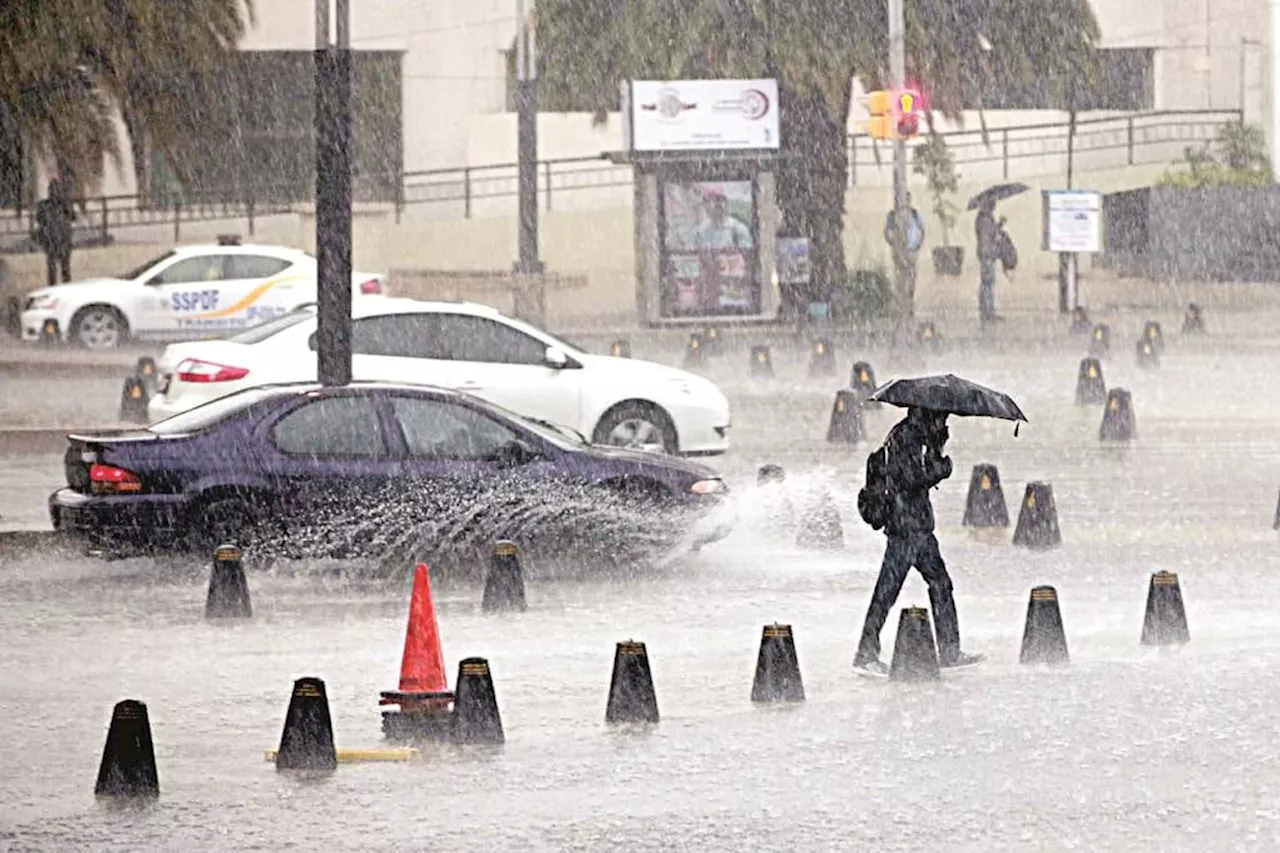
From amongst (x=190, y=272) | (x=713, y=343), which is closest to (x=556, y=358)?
(x=713, y=343)

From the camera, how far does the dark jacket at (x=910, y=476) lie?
13.1 meters

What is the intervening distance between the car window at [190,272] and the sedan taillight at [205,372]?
1587cm

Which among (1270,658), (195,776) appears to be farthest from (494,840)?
(1270,658)

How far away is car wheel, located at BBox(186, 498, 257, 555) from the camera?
15836 mm

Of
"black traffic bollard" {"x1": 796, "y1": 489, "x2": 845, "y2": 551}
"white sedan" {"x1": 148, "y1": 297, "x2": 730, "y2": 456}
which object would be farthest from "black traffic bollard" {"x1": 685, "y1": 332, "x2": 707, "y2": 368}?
"black traffic bollard" {"x1": 796, "y1": 489, "x2": 845, "y2": 551}

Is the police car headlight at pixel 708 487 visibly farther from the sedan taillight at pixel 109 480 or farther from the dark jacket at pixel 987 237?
the dark jacket at pixel 987 237

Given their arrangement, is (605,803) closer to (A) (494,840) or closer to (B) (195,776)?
(A) (494,840)

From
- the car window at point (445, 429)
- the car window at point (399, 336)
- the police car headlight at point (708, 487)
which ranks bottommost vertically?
the police car headlight at point (708, 487)

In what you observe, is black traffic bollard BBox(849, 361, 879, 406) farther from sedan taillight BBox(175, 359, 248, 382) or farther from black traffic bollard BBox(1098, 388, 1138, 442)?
sedan taillight BBox(175, 359, 248, 382)

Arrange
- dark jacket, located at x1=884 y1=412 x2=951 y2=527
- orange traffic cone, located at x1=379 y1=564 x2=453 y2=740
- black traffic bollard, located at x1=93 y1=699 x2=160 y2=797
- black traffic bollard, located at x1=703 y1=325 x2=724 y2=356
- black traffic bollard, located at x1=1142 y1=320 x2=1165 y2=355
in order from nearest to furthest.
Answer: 1. black traffic bollard, located at x1=93 y1=699 x2=160 y2=797
2. orange traffic cone, located at x1=379 y1=564 x2=453 y2=740
3. dark jacket, located at x1=884 y1=412 x2=951 y2=527
4. black traffic bollard, located at x1=1142 y1=320 x2=1165 y2=355
5. black traffic bollard, located at x1=703 y1=325 x2=724 y2=356

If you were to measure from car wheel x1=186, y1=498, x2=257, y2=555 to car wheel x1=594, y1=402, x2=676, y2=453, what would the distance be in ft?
19.3

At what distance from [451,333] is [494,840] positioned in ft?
41.4

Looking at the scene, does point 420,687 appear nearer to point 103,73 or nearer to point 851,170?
point 103,73

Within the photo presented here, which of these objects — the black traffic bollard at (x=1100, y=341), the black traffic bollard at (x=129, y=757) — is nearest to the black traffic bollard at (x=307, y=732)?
the black traffic bollard at (x=129, y=757)
